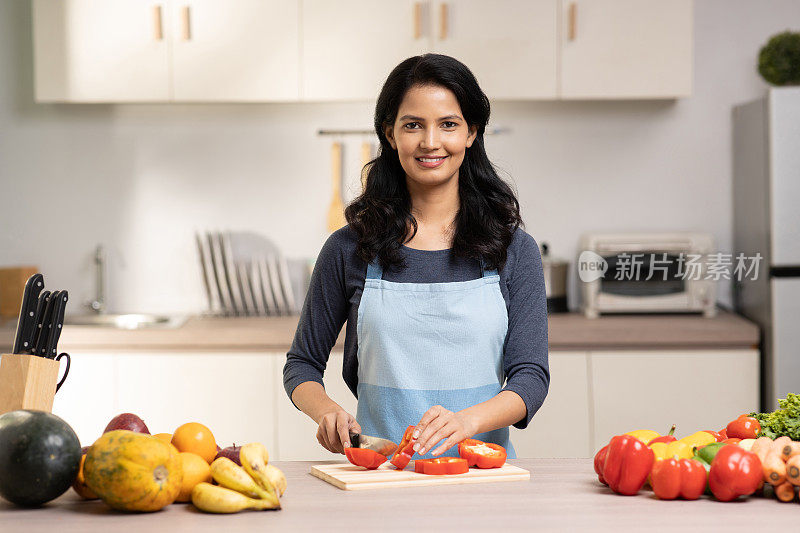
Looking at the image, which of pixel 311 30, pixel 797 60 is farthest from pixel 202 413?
pixel 797 60

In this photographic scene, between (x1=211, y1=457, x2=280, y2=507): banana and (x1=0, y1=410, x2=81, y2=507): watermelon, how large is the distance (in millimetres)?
198

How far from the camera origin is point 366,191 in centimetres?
193

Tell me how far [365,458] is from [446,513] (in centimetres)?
23

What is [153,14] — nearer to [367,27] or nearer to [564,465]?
[367,27]

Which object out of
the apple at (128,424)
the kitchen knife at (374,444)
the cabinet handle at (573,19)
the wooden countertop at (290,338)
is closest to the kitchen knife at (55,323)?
the apple at (128,424)

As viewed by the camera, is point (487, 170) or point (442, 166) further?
point (487, 170)

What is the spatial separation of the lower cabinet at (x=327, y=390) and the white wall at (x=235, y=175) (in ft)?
2.02

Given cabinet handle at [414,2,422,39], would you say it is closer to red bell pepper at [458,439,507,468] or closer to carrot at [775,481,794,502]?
red bell pepper at [458,439,507,468]

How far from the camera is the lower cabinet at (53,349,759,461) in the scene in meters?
3.17

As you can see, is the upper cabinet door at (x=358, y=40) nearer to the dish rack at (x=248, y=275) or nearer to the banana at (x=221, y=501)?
the dish rack at (x=248, y=275)

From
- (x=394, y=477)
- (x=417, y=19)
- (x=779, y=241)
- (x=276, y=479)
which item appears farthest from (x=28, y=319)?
(x=779, y=241)

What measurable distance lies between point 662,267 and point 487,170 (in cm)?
173

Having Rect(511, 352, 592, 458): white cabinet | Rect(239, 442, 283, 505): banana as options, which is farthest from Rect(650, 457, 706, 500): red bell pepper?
Rect(511, 352, 592, 458): white cabinet

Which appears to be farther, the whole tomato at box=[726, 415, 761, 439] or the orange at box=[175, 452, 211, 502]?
the whole tomato at box=[726, 415, 761, 439]
